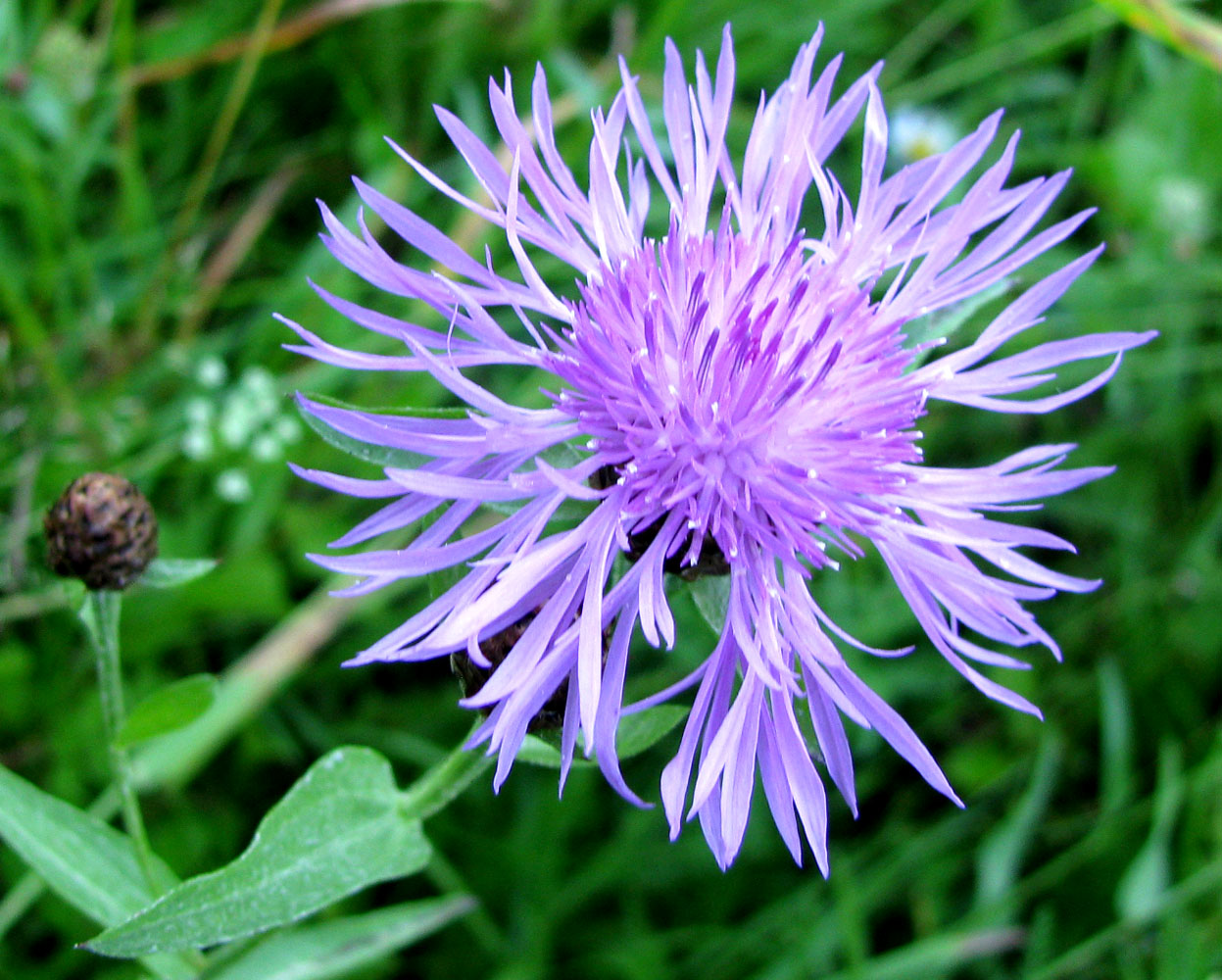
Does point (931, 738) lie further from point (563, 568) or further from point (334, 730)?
point (563, 568)

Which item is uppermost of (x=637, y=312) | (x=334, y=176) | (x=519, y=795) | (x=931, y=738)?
(x=334, y=176)

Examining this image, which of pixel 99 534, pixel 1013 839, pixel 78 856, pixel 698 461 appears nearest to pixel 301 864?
pixel 78 856

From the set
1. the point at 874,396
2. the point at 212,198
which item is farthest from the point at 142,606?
the point at 874,396

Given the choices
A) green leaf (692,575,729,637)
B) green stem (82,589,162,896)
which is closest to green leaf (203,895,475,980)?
green stem (82,589,162,896)

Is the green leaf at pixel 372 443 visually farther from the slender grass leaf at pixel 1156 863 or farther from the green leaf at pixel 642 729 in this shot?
the slender grass leaf at pixel 1156 863

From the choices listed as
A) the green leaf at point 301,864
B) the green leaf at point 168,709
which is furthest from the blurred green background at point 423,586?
the green leaf at point 301,864

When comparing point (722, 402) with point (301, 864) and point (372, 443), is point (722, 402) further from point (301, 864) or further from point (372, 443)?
point (301, 864)

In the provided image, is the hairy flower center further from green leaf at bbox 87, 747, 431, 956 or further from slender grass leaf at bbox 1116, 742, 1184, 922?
slender grass leaf at bbox 1116, 742, 1184, 922
